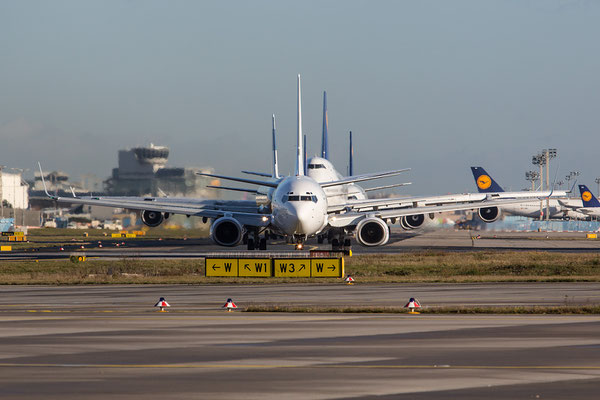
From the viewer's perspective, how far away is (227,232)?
2432 inches

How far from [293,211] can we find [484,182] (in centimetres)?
11772

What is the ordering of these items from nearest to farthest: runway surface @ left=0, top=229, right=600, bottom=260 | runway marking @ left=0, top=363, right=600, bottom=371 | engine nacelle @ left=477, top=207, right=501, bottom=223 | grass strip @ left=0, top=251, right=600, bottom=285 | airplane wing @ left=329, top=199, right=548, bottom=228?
runway marking @ left=0, top=363, right=600, bottom=371
grass strip @ left=0, top=251, right=600, bottom=285
runway surface @ left=0, top=229, right=600, bottom=260
airplane wing @ left=329, top=199, right=548, bottom=228
engine nacelle @ left=477, top=207, right=501, bottom=223

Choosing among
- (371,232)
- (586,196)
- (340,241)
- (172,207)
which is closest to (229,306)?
(371,232)

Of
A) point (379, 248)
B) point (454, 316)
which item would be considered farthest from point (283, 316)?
point (379, 248)

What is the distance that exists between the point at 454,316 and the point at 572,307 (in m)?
4.12

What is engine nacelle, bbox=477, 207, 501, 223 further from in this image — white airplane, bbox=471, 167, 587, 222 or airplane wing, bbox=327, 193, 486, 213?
white airplane, bbox=471, 167, 587, 222

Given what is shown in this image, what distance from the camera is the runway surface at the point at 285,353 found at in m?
13.6

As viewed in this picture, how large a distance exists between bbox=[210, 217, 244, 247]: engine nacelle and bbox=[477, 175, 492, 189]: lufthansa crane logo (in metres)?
112

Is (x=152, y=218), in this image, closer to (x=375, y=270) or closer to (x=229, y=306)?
(x=375, y=270)

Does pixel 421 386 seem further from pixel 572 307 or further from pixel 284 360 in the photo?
pixel 572 307

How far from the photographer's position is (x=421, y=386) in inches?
543

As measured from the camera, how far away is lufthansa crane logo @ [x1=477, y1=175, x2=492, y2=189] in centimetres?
16689

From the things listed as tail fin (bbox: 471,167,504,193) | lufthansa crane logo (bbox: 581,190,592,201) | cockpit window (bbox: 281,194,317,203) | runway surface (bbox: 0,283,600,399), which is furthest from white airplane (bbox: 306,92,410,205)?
tail fin (bbox: 471,167,504,193)

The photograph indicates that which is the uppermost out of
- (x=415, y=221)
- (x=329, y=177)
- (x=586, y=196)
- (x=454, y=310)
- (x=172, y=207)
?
(x=586, y=196)
